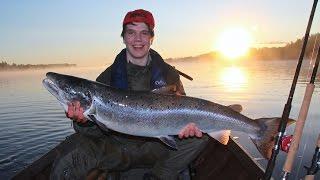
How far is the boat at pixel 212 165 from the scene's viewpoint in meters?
6.06

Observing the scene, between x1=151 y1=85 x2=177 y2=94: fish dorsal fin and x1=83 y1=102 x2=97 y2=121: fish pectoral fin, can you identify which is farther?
x1=151 y1=85 x2=177 y2=94: fish dorsal fin

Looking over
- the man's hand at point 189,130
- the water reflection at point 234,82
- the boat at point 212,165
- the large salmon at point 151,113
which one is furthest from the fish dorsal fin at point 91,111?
the water reflection at point 234,82

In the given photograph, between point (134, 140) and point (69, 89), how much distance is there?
4.84ft

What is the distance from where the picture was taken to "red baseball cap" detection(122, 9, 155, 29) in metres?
6.06

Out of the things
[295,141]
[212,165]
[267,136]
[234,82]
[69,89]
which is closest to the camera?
[295,141]

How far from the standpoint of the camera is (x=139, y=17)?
239 inches

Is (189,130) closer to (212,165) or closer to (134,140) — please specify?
(134,140)

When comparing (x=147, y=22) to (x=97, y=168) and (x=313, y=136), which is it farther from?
(x=313, y=136)

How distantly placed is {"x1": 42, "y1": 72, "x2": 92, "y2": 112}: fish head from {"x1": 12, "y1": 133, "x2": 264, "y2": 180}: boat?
87cm

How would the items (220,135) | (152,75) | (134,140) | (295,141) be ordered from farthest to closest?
(152,75), (134,140), (220,135), (295,141)

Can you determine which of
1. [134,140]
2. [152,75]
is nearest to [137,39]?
[152,75]

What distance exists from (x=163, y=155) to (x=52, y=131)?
12993 millimetres

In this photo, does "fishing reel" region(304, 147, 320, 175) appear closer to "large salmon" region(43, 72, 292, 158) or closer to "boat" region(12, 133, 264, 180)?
"large salmon" region(43, 72, 292, 158)

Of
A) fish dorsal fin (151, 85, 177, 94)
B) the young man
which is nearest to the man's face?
the young man
